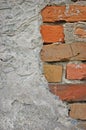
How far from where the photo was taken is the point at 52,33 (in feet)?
4.46

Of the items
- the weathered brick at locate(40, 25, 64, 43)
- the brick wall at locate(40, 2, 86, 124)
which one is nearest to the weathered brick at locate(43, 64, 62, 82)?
the brick wall at locate(40, 2, 86, 124)

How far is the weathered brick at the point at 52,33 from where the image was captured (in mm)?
1358

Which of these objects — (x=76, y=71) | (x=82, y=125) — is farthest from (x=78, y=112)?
(x=76, y=71)

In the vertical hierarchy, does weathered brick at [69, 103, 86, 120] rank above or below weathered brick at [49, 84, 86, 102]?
below

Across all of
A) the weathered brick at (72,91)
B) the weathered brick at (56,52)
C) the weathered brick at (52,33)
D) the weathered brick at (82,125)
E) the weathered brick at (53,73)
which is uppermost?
the weathered brick at (52,33)

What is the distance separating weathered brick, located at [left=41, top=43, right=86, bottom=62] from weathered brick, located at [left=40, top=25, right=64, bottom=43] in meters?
0.03

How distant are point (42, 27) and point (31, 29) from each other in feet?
0.15

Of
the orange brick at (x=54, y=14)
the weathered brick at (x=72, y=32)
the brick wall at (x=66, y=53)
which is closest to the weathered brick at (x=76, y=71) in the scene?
the brick wall at (x=66, y=53)

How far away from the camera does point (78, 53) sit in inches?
53.1

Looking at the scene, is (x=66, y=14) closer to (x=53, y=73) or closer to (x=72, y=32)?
(x=72, y=32)

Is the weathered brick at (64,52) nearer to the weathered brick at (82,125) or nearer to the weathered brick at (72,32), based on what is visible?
the weathered brick at (72,32)

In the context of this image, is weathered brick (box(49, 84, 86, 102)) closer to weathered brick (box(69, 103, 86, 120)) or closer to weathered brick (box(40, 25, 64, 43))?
weathered brick (box(69, 103, 86, 120))

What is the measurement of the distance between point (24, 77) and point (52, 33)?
0.71 ft

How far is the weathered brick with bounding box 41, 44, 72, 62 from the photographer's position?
4.42 feet
